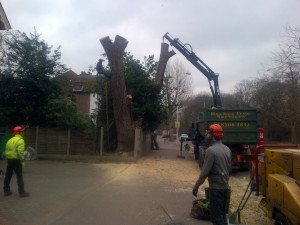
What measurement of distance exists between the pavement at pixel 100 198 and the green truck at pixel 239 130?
218cm

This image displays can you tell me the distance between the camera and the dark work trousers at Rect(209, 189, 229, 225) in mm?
5824

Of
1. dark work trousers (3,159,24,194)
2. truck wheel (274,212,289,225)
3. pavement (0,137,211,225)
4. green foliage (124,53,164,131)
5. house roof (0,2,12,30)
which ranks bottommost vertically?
pavement (0,137,211,225)

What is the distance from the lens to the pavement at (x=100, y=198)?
25.1 ft

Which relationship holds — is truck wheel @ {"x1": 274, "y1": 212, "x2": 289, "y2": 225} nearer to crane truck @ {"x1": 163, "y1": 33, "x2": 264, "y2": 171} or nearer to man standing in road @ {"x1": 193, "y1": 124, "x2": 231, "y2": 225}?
man standing in road @ {"x1": 193, "y1": 124, "x2": 231, "y2": 225}

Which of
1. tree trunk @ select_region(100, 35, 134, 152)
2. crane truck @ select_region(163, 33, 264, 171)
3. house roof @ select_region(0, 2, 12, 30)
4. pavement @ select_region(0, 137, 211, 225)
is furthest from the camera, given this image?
tree trunk @ select_region(100, 35, 134, 152)

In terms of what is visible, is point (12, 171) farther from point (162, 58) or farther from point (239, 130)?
point (162, 58)

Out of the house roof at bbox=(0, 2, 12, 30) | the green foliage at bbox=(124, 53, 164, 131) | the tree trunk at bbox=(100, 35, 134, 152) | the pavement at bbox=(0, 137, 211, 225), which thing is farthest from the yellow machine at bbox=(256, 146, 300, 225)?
the green foliage at bbox=(124, 53, 164, 131)

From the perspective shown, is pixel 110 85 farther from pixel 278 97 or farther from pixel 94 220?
pixel 278 97

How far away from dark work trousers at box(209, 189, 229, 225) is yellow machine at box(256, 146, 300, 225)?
2.65 ft

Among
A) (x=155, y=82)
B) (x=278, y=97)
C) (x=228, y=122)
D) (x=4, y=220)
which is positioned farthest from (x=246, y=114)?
(x=278, y=97)

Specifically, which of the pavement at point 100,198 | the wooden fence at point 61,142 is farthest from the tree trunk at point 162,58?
the pavement at point 100,198

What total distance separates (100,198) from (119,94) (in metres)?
11.3

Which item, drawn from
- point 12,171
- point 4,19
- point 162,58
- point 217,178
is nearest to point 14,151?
point 12,171

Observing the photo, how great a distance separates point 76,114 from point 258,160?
575 inches
